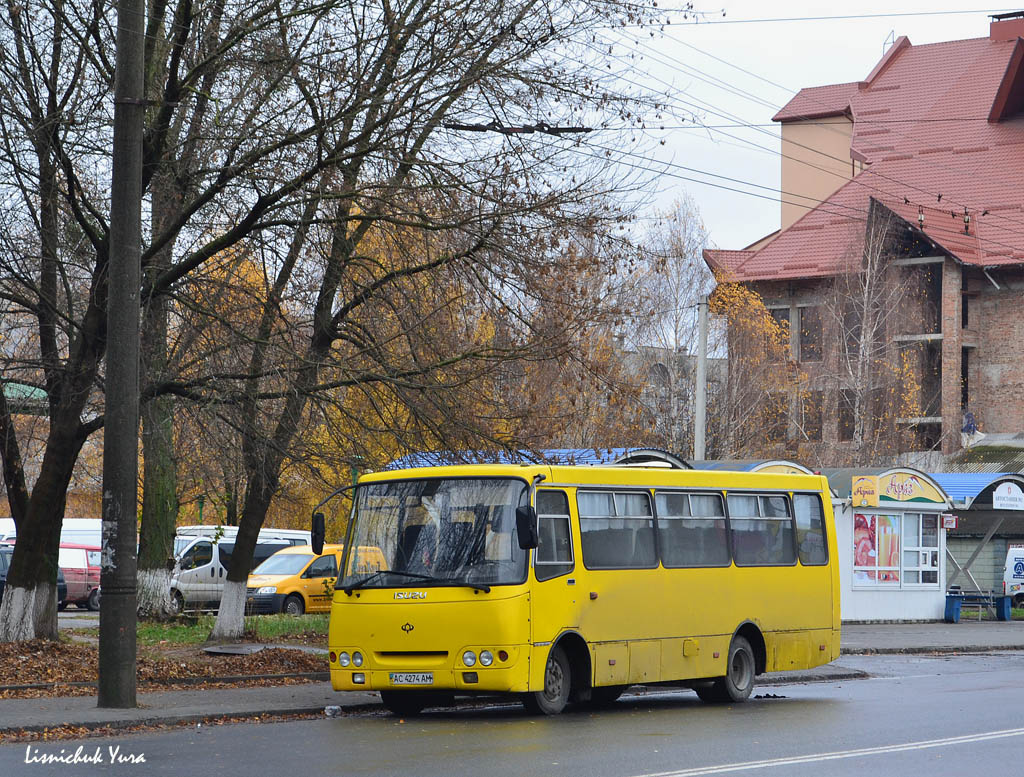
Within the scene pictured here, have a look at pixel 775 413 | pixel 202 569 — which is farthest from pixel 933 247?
pixel 202 569

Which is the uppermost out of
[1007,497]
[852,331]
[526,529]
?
[852,331]

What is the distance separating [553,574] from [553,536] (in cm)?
42

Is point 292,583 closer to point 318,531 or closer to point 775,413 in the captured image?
point 318,531

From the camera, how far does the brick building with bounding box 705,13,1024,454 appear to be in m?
62.4

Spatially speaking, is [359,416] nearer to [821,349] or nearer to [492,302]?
[492,302]

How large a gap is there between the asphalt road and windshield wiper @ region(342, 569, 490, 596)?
1.33 meters

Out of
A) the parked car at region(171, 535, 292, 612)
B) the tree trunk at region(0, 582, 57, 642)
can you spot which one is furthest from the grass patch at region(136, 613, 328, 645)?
the parked car at region(171, 535, 292, 612)

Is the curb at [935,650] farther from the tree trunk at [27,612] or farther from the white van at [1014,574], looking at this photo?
the tree trunk at [27,612]

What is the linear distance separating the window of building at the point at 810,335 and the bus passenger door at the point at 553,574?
50.2 meters

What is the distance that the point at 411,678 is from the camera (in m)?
14.7

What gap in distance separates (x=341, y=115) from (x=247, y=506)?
26.5 feet

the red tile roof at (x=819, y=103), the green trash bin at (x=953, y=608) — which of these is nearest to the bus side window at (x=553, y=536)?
the green trash bin at (x=953, y=608)

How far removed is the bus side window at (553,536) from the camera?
49.2ft

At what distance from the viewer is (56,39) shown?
1714 cm
